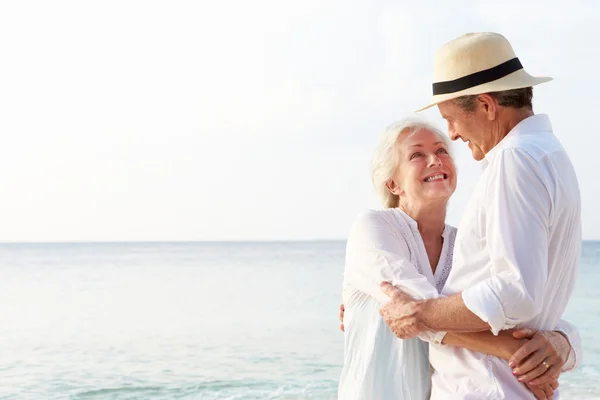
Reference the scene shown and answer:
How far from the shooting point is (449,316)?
2.30 m

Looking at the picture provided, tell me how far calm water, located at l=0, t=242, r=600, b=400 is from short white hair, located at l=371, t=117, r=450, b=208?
6.85m

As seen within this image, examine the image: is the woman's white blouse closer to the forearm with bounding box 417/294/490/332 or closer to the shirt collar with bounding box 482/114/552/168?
the forearm with bounding box 417/294/490/332

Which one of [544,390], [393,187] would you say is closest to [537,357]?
[544,390]

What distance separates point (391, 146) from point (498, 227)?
894mm

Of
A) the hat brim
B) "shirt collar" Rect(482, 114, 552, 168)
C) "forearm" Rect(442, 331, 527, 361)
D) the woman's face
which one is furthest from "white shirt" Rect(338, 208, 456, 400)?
the hat brim

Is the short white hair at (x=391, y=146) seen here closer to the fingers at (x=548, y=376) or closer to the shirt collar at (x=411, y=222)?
the shirt collar at (x=411, y=222)

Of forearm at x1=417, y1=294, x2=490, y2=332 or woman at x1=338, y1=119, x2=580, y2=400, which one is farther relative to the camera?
woman at x1=338, y1=119, x2=580, y2=400

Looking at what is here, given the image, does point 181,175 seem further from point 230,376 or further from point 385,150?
point 385,150

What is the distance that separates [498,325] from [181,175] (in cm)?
4226

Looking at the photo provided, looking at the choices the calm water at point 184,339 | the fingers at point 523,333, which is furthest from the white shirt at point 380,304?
the calm water at point 184,339

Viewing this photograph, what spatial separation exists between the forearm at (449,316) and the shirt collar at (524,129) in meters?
0.38

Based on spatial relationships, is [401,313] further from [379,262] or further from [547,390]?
[547,390]

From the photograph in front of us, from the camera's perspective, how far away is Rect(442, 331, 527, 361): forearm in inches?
91.1

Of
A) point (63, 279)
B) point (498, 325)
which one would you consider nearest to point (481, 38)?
point (498, 325)
